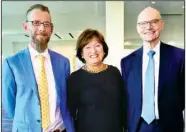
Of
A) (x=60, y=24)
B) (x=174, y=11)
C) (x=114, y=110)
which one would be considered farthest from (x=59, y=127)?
(x=174, y=11)

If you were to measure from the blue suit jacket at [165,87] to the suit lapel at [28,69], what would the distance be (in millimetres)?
784

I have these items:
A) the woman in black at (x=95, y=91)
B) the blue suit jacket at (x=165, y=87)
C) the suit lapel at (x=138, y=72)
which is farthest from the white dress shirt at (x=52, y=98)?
the suit lapel at (x=138, y=72)

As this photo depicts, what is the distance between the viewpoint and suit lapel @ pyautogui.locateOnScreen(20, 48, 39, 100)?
2505 mm

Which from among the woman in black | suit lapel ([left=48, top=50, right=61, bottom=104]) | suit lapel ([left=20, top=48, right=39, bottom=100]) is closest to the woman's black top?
the woman in black

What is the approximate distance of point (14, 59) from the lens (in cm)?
255

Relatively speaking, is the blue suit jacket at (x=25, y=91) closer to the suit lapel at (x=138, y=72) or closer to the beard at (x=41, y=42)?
the beard at (x=41, y=42)

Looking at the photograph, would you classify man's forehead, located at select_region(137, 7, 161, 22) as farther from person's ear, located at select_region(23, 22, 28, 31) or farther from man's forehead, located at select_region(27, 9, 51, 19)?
person's ear, located at select_region(23, 22, 28, 31)

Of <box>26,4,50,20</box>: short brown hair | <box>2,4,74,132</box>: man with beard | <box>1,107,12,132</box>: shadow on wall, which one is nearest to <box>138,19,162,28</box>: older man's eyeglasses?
<box>2,4,74,132</box>: man with beard

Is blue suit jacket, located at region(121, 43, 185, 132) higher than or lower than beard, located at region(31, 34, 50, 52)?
lower

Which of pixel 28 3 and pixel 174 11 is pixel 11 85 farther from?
pixel 174 11

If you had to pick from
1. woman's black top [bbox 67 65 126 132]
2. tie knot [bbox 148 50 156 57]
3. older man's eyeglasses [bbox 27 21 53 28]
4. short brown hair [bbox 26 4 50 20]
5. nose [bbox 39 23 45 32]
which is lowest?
woman's black top [bbox 67 65 126 132]

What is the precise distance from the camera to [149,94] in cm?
255

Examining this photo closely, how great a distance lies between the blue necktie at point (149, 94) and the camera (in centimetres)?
253

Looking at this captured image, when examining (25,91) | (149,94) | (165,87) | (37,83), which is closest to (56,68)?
(37,83)
